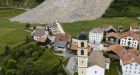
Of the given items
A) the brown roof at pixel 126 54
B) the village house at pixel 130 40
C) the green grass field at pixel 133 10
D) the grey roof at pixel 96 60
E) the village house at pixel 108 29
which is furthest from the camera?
the green grass field at pixel 133 10

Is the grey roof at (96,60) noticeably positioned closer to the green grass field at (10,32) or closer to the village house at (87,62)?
the village house at (87,62)

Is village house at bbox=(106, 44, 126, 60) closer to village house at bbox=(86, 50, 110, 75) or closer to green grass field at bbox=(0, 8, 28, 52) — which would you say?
village house at bbox=(86, 50, 110, 75)

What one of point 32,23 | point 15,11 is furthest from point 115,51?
point 15,11

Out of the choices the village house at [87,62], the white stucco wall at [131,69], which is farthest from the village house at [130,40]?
the village house at [87,62]

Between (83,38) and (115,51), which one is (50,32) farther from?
(83,38)

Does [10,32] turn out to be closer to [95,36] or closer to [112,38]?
[95,36]

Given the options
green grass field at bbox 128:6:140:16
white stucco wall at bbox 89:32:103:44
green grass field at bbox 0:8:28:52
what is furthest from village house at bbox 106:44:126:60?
green grass field at bbox 128:6:140:16

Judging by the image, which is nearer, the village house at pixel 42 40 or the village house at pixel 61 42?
the village house at pixel 61 42
